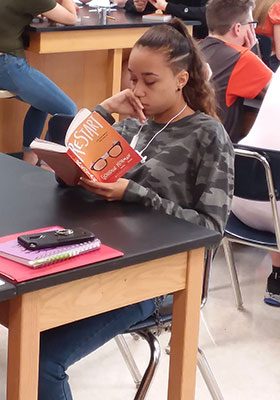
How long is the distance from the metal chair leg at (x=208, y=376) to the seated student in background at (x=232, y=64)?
4.89 ft

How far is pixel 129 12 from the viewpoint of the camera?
5.41 m

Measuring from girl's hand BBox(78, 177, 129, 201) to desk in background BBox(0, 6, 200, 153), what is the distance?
105 inches

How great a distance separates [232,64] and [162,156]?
1.49 m

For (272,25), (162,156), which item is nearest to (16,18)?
(272,25)

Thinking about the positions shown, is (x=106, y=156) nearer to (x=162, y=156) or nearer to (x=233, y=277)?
(x=162, y=156)

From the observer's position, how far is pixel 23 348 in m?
1.48

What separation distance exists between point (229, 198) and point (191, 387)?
1.51 ft

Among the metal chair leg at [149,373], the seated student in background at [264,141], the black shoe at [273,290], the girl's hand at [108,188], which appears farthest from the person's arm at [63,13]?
the metal chair leg at [149,373]

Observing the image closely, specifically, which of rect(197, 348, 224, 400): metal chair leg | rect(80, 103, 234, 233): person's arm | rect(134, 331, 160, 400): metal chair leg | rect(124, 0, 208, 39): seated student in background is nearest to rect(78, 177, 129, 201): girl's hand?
rect(80, 103, 234, 233): person's arm

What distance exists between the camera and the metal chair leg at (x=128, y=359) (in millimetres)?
2486

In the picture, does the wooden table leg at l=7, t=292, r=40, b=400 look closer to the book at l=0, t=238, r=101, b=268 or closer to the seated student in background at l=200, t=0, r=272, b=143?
the book at l=0, t=238, r=101, b=268

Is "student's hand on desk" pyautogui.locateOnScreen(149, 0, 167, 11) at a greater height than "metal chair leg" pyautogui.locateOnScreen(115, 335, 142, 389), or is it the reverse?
"student's hand on desk" pyautogui.locateOnScreen(149, 0, 167, 11)

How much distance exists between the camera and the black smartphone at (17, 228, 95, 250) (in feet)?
4.94

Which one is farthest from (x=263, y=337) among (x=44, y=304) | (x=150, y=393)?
(x=44, y=304)
